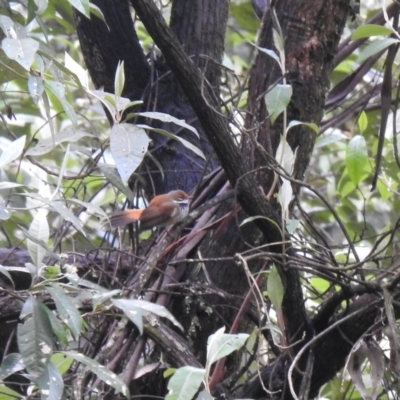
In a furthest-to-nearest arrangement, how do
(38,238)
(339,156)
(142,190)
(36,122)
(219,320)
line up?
(339,156) < (36,122) < (142,190) < (219,320) < (38,238)

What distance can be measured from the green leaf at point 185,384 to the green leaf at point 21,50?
0.57 meters

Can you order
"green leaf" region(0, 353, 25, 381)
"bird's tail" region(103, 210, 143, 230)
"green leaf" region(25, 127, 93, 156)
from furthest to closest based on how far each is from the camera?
"bird's tail" region(103, 210, 143, 230)
"green leaf" region(25, 127, 93, 156)
"green leaf" region(0, 353, 25, 381)

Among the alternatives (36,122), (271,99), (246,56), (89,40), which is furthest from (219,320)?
(246,56)

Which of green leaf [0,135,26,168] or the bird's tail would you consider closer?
green leaf [0,135,26,168]

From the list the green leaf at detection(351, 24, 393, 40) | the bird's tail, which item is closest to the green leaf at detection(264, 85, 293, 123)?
the green leaf at detection(351, 24, 393, 40)

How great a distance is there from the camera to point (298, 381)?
5.67 feet

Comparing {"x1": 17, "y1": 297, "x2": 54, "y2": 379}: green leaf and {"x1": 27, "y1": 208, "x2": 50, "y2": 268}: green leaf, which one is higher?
{"x1": 27, "y1": 208, "x2": 50, "y2": 268}: green leaf

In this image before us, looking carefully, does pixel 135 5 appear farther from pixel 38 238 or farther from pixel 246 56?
pixel 246 56

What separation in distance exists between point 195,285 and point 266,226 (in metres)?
0.26

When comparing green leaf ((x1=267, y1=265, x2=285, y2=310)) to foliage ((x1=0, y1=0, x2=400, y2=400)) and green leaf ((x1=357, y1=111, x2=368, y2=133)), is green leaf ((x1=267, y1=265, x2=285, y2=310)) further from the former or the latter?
green leaf ((x1=357, y1=111, x2=368, y2=133))

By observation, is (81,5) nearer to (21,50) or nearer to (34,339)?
(21,50)

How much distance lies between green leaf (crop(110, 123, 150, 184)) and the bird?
58 cm

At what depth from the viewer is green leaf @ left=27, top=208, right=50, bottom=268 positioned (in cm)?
139

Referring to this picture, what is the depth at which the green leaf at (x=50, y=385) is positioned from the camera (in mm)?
1273
